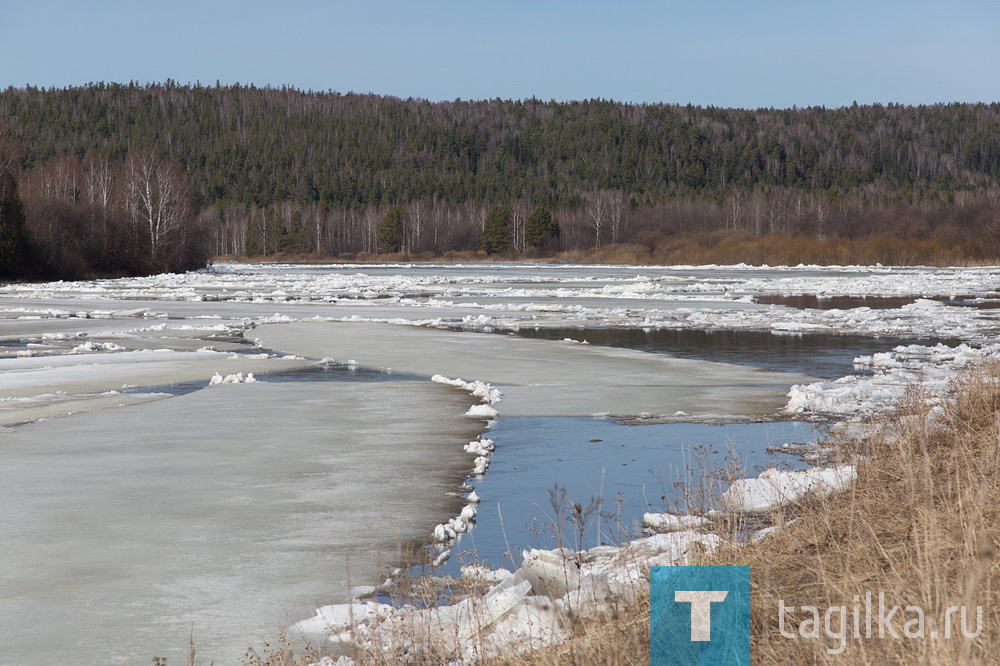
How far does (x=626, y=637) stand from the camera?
4.29m

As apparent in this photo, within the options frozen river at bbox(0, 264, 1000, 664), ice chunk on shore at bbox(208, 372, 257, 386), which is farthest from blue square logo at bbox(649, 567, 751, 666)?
ice chunk on shore at bbox(208, 372, 257, 386)

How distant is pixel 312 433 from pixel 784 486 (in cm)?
520

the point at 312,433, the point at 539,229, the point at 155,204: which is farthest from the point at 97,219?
the point at 539,229

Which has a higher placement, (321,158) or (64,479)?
(321,158)

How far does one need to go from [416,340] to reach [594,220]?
384 feet

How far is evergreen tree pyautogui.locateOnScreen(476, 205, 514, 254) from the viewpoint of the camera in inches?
5285

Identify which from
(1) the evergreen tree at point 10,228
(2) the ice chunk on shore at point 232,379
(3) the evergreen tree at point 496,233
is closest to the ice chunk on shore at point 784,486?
(2) the ice chunk on shore at point 232,379

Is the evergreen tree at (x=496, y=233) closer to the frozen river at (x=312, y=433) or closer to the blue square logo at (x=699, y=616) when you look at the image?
the frozen river at (x=312, y=433)

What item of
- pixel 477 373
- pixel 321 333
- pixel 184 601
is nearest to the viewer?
pixel 184 601

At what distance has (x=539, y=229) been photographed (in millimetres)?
130625

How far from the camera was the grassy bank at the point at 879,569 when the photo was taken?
3633 millimetres

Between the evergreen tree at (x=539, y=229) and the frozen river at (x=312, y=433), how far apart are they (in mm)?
104755

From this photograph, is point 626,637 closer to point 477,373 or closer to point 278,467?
point 278,467

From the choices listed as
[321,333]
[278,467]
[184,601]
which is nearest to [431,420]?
[278,467]
